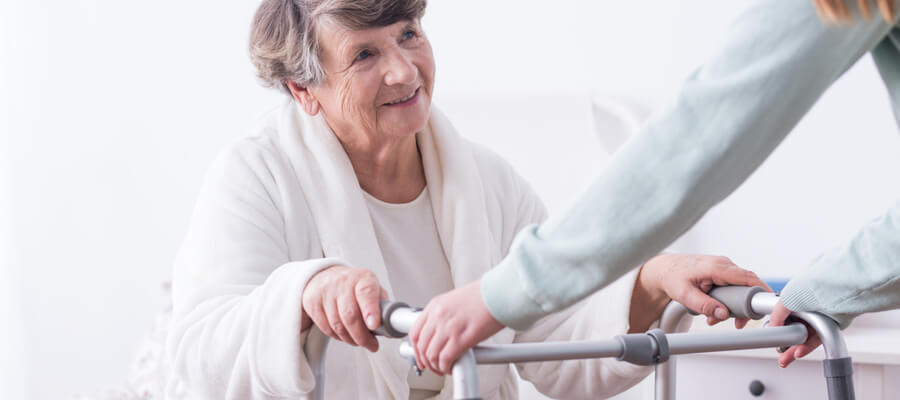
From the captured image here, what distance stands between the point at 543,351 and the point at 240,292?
0.46 metres

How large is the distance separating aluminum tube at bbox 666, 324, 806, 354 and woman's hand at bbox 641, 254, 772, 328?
0.11 m

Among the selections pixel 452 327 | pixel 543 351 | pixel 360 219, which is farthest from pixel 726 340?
pixel 360 219

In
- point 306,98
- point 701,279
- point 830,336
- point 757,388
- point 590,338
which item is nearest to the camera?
point 830,336

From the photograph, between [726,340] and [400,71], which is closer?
[726,340]

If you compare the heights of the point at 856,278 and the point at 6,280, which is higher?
the point at 6,280

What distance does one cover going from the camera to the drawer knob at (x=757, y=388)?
1.59 metres

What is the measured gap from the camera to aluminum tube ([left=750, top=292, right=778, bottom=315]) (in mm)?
1011

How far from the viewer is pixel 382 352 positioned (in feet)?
4.11

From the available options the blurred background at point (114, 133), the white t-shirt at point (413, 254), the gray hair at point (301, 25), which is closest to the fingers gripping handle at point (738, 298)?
the white t-shirt at point (413, 254)

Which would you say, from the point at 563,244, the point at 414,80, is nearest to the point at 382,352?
the point at 414,80

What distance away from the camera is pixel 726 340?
36.7 inches

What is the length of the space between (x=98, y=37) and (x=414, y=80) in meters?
1.64

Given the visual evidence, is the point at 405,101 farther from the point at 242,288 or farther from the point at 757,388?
the point at 757,388

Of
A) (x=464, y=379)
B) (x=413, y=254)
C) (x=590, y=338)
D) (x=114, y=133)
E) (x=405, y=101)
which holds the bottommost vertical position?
(x=464, y=379)
